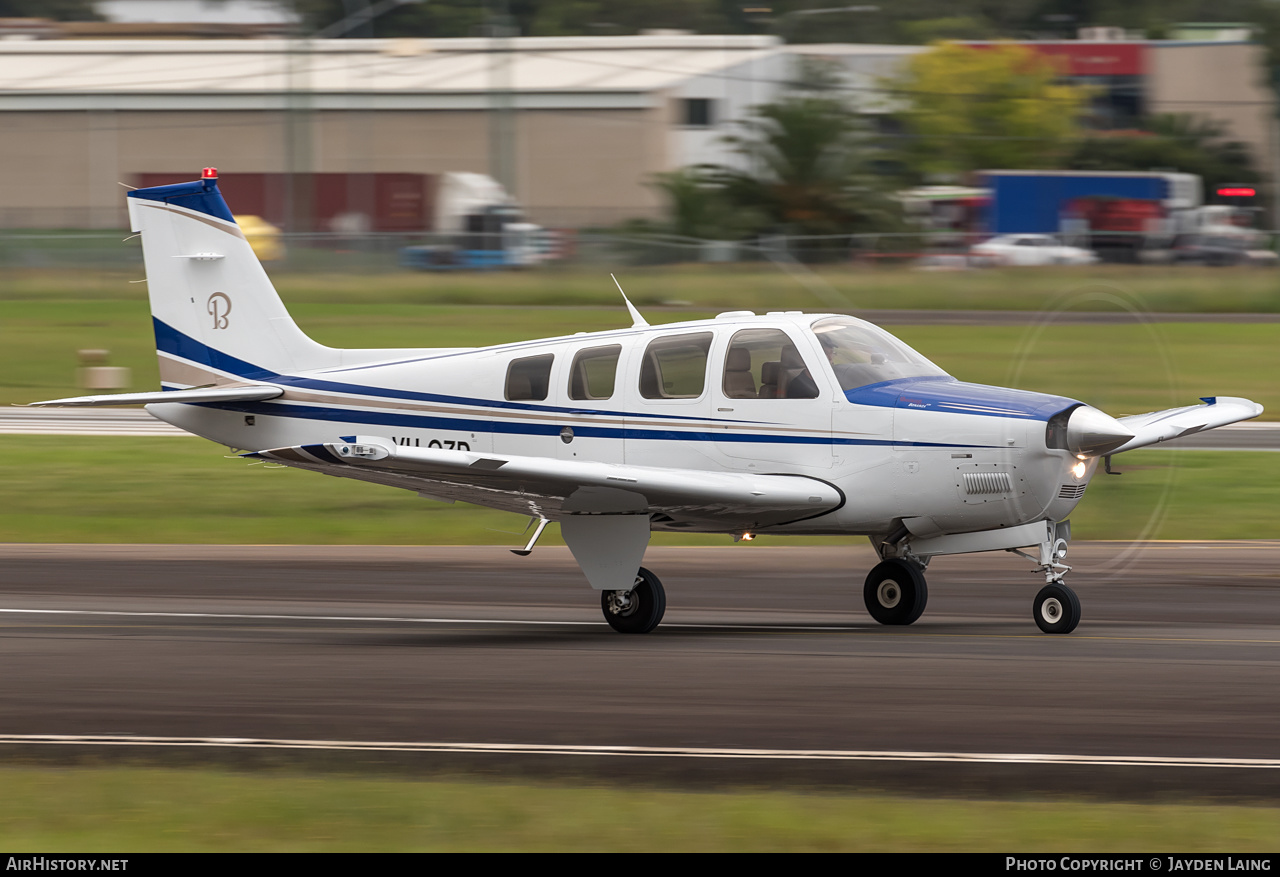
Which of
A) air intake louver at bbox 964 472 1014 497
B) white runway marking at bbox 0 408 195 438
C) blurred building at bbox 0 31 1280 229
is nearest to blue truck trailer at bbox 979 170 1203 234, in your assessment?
blurred building at bbox 0 31 1280 229

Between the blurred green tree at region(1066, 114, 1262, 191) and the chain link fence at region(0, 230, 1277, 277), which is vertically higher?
the blurred green tree at region(1066, 114, 1262, 191)

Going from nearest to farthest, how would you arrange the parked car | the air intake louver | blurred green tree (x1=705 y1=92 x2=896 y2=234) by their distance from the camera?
the air intake louver < the parked car < blurred green tree (x1=705 y1=92 x2=896 y2=234)

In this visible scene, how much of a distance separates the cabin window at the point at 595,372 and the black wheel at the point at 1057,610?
12.4ft

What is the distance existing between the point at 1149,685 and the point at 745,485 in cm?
346

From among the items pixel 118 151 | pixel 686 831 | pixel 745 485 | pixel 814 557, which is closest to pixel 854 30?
pixel 118 151

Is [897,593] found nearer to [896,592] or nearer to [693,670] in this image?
[896,592]

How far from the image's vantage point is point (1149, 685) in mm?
9953

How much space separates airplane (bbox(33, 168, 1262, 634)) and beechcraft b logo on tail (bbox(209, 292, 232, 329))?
886mm

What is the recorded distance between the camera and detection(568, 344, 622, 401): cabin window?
42.7 ft

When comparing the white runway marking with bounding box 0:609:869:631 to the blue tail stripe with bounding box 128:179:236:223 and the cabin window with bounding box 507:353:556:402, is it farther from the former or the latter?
the blue tail stripe with bounding box 128:179:236:223

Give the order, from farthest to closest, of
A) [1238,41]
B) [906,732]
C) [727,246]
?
[1238,41]
[727,246]
[906,732]

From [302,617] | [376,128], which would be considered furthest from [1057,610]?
[376,128]

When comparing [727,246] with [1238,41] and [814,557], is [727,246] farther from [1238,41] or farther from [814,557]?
[1238,41]

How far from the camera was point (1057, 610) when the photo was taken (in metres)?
12.1
